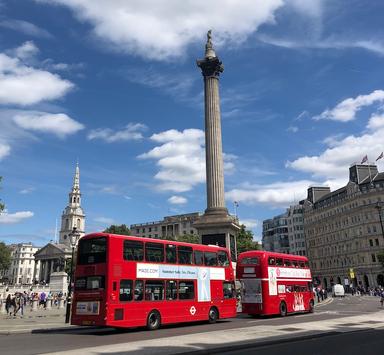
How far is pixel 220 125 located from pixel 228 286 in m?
29.0

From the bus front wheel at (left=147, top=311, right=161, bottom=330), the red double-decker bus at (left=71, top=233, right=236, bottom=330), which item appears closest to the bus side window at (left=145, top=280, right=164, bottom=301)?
the red double-decker bus at (left=71, top=233, right=236, bottom=330)

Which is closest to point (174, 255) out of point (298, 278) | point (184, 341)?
point (184, 341)

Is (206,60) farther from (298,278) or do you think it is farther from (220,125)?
(298,278)

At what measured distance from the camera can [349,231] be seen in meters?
93.8

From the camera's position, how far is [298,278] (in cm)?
3055

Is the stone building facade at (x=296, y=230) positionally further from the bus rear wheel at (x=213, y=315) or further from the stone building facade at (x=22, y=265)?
the stone building facade at (x=22, y=265)

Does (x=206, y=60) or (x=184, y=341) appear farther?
(x=206, y=60)

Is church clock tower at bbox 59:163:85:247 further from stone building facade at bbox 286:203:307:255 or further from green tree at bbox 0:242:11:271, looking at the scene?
stone building facade at bbox 286:203:307:255

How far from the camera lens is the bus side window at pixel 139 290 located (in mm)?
20031

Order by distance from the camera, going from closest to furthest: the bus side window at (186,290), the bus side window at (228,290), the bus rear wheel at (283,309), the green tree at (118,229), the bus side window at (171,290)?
the bus side window at (171,290), the bus side window at (186,290), the bus side window at (228,290), the bus rear wheel at (283,309), the green tree at (118,229)

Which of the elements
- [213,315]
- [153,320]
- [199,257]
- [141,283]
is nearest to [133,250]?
[141,283]

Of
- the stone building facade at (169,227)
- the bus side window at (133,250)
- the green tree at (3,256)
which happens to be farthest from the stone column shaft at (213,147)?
the green tree at (3,256)

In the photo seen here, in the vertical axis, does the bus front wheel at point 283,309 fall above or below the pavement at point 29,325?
above

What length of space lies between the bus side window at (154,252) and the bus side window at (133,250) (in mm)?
345
